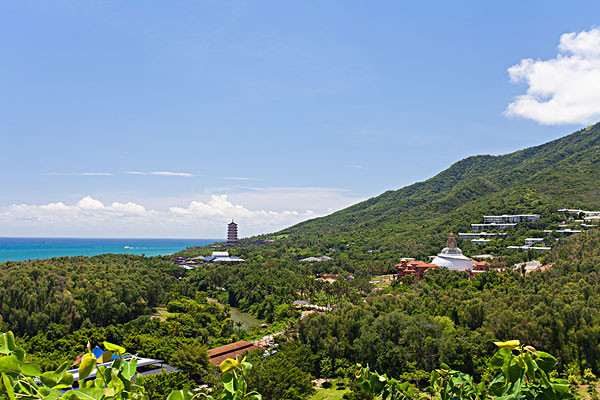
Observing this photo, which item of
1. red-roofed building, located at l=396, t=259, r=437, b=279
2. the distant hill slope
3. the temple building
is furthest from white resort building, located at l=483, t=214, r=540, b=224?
red-roofed building, located at l=396, t=259, r=437, b=279

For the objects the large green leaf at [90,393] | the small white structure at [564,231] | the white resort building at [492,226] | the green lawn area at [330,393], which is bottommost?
the green lawn area at [330,393]

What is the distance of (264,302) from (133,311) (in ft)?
47.0

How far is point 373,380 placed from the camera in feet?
10.6

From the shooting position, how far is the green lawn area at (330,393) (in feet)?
69.3

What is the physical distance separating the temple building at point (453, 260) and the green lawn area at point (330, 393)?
26.0 metres

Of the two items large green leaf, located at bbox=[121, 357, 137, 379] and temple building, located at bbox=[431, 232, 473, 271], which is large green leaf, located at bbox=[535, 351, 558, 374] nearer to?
large green leaf, located at bbox=[121, 357, 137, 379]

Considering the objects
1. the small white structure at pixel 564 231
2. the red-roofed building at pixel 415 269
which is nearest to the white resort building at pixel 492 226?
the small white structure at pixel 564 231

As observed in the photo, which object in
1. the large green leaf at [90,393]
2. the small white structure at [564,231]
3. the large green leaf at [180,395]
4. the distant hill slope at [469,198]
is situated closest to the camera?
the large green leaf at [90,393]

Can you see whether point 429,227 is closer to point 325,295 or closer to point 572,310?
point 325,295

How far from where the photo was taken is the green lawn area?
21128 mm

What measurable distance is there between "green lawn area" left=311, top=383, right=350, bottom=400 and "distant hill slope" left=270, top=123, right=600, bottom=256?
42381 millimetres

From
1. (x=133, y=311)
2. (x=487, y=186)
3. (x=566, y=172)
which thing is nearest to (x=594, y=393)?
(x=133, y=311)

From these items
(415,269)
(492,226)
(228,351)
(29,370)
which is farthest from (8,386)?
(492,226)

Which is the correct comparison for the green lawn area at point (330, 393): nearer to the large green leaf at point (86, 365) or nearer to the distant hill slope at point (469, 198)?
the large green leaf at point (86, 365)
